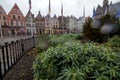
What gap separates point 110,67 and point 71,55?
62 cm

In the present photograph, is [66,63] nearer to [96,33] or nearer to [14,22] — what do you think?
[96,33]

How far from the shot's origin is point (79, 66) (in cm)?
247

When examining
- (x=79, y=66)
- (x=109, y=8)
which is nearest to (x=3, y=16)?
(x=109, y=8)

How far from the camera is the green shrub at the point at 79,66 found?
2.17 metres

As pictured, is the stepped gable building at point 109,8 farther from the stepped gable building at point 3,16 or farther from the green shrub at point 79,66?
the stepped gable building at point 3,16

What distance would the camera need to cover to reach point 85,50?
9.25ft

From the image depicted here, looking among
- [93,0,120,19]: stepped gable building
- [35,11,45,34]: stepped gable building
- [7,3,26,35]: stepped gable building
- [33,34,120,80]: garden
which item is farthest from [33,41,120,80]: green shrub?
[35,11,45,34]: stepped gable building

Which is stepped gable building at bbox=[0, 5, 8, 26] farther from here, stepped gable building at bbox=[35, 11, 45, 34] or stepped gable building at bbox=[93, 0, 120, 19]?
stepped gable building at bbox=[93, 0, 120, 19]

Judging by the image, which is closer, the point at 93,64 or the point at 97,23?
the point at 93,64

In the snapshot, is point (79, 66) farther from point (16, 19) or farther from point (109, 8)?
point (16, 19)

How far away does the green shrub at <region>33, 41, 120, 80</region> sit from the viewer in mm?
2171

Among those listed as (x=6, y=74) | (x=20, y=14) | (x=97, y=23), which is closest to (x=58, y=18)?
(x=20, y=14)

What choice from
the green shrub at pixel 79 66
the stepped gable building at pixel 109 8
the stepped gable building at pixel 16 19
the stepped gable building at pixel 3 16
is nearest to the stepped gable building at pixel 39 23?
the stepped gable building at pixel 16 19

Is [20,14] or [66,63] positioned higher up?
[20,14]
